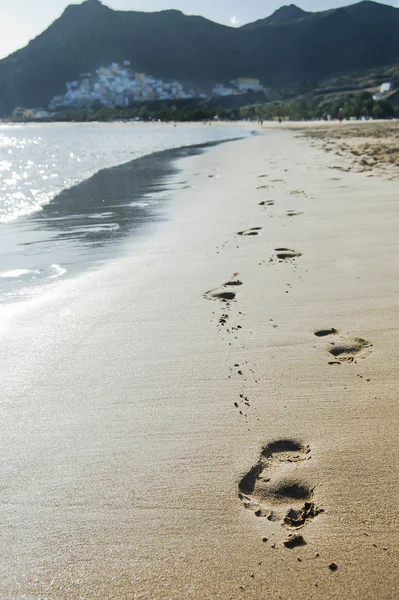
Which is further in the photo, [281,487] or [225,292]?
[225,292]

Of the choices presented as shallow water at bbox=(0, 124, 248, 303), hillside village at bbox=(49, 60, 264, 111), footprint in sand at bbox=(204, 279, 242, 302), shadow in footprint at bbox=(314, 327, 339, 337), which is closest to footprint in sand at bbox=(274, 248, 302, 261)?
footprint in sand at bbox=(204, 279, 242, 302)

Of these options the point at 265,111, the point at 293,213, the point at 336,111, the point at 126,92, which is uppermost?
the point at 126,92

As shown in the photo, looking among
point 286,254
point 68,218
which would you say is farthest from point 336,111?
point 286,254

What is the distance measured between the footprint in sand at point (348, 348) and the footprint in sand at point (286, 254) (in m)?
1.56

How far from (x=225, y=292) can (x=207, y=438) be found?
1.67 meters

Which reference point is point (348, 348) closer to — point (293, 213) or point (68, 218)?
point (293, 213)

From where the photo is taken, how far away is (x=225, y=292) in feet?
11.0

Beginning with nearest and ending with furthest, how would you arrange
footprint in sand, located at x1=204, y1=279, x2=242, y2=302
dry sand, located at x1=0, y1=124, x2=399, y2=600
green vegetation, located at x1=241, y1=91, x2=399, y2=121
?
dry sand, located at x1=0, y1=124, x2=399, y2=600, footprint in sand, located at x1=204, y1=279, x2=242, y2=302, green vegetation, located at x1=241, y1=91, x2=399, y2=121

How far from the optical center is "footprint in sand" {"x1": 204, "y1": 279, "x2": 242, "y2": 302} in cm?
327

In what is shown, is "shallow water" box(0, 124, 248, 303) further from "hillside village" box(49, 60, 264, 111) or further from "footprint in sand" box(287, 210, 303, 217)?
"hillside village" box(49, 60, 264, 111)

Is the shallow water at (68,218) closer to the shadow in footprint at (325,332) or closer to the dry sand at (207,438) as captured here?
the dry sand at (207,438)

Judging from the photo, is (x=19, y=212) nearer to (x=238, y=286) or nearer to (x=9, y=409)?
(x=238, y=286)

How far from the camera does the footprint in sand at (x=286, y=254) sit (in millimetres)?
4043

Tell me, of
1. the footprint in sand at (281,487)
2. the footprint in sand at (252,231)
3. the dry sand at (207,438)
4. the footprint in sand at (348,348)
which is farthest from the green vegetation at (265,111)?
the footprint in sand at (281,487)
